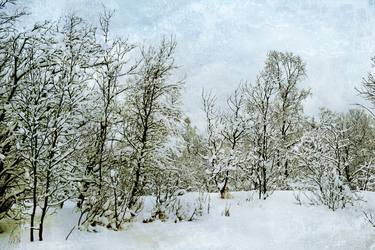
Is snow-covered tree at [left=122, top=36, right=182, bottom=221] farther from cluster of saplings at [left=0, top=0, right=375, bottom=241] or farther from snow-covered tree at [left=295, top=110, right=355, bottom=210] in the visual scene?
snow-covered tree at [left=295, top=110, right=355, bottom=210]

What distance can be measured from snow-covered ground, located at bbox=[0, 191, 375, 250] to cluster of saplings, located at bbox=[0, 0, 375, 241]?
48 centimetres

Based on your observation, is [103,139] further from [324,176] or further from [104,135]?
[324,176]

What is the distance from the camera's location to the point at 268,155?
16484 mm

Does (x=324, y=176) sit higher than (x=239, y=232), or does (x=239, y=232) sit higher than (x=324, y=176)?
(x=324, y=176)

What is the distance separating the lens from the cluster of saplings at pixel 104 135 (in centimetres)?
935

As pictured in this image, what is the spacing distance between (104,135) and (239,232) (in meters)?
5.14

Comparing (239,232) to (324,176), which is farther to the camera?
(324,176)

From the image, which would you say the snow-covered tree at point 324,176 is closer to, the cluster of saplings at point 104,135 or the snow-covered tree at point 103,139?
the cluster of saplings at point 104,135

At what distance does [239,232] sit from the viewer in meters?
11.0

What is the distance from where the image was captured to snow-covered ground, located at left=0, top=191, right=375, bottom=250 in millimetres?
9648

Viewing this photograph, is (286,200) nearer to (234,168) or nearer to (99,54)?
(234,168)

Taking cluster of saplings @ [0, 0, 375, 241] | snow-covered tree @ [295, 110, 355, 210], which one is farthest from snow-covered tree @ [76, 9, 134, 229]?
snow-covered tree @ [295, 110, 355, 210]

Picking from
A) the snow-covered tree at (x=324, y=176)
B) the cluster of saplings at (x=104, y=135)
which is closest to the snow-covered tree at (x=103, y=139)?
the cluster of saplings at (x=104, y=135)

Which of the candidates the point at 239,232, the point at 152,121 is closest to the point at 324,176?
the point at 239,232
